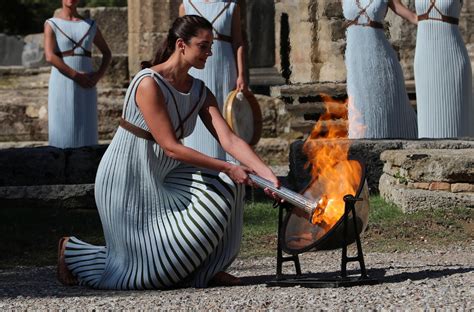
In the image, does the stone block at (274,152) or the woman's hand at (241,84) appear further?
the stone block at (274,152)

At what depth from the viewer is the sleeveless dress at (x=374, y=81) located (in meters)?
12.0

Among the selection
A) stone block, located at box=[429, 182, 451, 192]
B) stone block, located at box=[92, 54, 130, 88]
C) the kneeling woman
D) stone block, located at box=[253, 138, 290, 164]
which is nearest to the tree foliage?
stone block, located at box=[92, 54, 130, 88]

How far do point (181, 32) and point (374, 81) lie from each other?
4.77 meters

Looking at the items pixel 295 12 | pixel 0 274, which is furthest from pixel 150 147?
pixel 295 12

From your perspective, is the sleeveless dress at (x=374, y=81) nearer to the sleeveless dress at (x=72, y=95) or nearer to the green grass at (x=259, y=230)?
the green grass at (x=259, y=230)

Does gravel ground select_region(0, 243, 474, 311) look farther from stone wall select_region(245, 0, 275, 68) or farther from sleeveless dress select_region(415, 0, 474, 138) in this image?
stone wall select_region(245, 0, 275, 68)

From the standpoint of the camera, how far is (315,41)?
1708cm

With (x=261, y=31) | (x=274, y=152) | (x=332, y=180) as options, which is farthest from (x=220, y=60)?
(x=261, y=31)

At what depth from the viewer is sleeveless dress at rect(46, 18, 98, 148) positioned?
13.0m

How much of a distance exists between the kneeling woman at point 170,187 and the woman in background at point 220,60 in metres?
3.59

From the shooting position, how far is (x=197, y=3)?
37.2ft

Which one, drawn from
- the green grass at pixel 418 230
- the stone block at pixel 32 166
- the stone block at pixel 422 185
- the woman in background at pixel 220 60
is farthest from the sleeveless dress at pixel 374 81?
the stone block at pixel 32 166

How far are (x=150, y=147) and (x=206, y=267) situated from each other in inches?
26.8

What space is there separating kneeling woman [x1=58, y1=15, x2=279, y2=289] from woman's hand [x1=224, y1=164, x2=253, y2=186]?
80mm
